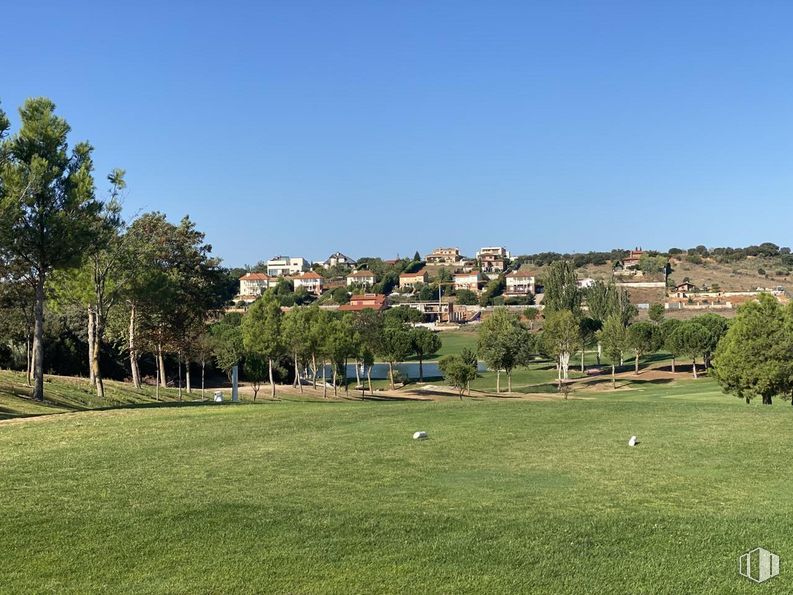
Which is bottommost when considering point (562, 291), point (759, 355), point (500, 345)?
point (500, 345)

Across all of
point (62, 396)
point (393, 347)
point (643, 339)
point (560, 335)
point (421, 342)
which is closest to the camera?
point (62, 396)

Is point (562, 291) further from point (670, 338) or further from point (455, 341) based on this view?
point (455, 341)

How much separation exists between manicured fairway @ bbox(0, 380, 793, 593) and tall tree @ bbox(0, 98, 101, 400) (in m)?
10.5

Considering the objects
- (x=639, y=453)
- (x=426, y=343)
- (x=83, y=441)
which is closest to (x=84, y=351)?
(x=426, y=343)

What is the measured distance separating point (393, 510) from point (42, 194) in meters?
20.7

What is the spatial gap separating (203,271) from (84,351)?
12580 mm

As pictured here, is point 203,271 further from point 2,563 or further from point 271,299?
point 2,563

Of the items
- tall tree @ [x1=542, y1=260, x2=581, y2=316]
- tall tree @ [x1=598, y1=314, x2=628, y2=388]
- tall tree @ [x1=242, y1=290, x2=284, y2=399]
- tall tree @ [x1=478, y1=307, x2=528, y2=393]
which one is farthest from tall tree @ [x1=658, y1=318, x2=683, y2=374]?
tall tree @ [x1=242, y1=290, x2=284, y2=399]

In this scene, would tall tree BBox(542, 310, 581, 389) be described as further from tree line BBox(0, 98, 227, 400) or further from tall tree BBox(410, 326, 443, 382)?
tree line BBox(0, 98, 227, 400)

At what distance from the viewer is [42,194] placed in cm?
2548

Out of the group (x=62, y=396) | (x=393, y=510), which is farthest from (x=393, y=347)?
(x=393, y=510)
